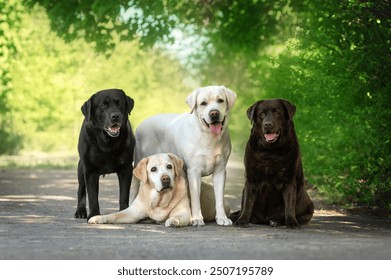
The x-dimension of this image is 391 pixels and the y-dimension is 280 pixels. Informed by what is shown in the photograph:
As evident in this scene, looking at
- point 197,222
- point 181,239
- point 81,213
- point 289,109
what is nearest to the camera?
point 181,239

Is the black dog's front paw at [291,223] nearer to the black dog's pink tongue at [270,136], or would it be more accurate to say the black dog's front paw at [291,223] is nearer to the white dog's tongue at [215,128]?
the black dog's pink tongue at [270,136]

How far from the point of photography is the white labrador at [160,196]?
9.47 metres

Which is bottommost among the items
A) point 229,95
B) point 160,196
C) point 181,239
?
point 181,239

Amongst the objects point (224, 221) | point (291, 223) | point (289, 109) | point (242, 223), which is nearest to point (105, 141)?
point (224, 221)

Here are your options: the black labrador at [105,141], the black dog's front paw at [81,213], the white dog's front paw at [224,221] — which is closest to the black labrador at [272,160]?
the white dog's front paw at [224,221]

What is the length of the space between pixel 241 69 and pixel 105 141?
86.9ft

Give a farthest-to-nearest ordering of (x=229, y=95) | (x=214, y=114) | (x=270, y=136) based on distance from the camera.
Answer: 1. (x=229, y=95)
2. (x=214, y=114)
3. (x=270, y=136)

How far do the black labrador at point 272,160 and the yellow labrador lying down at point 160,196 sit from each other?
2.42 ft

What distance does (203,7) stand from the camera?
73.1ft

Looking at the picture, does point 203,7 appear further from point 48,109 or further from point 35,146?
point 35,146

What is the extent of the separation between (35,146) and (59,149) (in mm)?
1434

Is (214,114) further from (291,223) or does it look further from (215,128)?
(291,223)

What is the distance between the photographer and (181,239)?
8.16m

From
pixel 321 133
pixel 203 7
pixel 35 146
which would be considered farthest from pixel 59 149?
pixel 321 133
